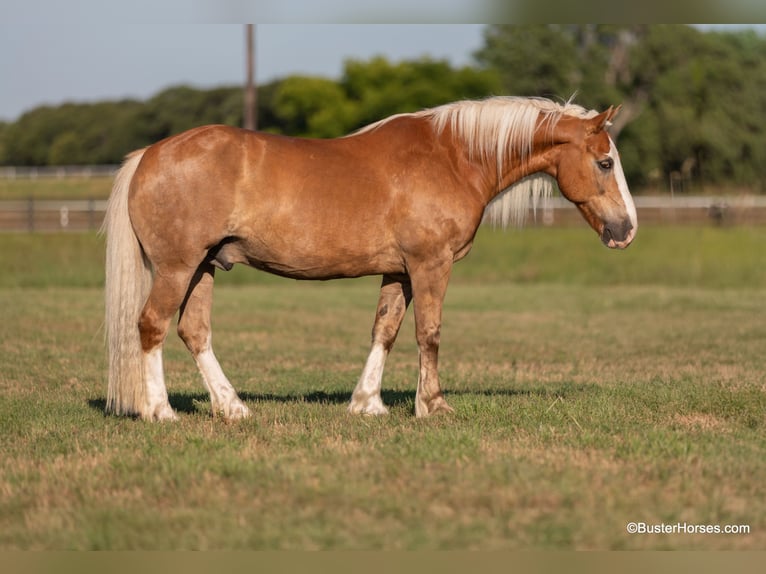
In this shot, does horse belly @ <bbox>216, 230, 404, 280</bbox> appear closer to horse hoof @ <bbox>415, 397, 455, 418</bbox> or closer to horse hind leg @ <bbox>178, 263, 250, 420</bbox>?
horse hind leg @ <bbox>178, 263, 250, 420</bbox>

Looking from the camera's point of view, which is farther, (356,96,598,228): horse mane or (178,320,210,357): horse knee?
(356,96,598,228): horse mane

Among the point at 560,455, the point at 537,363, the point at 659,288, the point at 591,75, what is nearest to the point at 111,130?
the point at 591,75

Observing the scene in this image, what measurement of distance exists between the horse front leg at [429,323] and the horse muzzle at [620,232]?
1270mm

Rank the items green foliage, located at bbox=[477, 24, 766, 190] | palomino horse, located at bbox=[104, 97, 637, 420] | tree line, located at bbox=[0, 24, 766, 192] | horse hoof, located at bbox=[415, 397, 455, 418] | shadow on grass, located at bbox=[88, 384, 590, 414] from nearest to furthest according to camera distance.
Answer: palomino horse, located at bbox=[104, 97, 637, 420] < horse hoof, located at bbox=[415, 397, 455, 418] < shadow on grass, located at bbox=[88, 384, 590, 414] < green foliage, located at bbox=[477, 24, 766, 190] < tree line, located at bbox=[0, 24, 766, 192]

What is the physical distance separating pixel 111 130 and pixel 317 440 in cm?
8251

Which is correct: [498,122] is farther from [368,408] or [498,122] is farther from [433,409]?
[368,408]

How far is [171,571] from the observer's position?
4.51 meters

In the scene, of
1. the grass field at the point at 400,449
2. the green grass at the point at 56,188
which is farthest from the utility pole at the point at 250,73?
the green grass at the point at 56,188

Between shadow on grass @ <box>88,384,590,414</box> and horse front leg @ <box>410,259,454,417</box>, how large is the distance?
1.66 ft

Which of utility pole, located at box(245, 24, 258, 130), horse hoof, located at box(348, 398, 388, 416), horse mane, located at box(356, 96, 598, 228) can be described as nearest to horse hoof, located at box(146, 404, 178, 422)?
horse hoof, located at box(348, 398, 388, 416)

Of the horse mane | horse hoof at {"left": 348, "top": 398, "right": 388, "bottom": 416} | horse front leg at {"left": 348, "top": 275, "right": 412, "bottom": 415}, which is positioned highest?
the horse mane

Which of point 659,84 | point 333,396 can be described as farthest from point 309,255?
point 659,84

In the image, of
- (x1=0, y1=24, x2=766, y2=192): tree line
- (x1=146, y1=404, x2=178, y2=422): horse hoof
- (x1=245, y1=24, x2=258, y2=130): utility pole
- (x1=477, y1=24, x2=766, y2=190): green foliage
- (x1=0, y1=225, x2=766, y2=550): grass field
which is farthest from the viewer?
(x1=0, y1=24, x2=766, y2=192): tree line

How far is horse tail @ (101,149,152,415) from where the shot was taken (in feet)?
24.9
